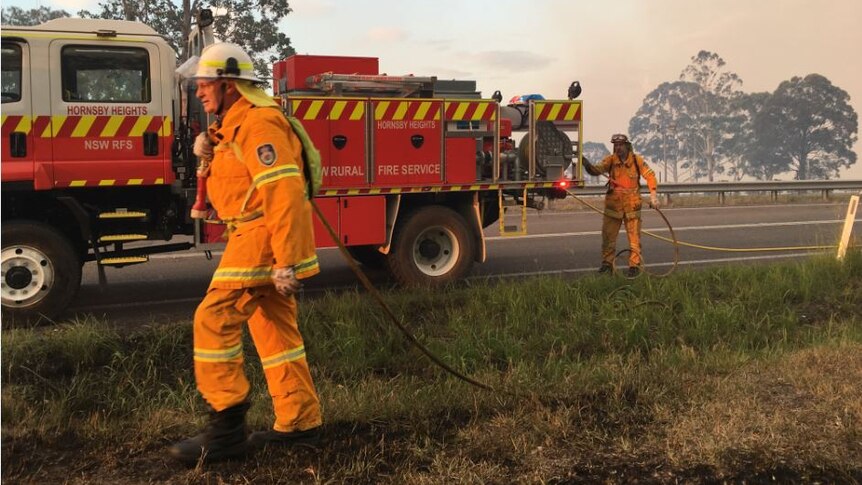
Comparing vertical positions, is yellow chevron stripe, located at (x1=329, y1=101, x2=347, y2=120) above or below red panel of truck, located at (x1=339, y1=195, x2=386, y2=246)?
above

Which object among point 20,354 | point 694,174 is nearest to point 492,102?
point 20,354

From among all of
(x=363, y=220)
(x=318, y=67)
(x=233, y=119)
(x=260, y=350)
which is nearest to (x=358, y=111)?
(x=318, y=67)

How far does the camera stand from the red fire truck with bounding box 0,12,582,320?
628 centimetres

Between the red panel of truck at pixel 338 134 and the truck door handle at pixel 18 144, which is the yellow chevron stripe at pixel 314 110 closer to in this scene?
the red panel of truck at pixel 338 134

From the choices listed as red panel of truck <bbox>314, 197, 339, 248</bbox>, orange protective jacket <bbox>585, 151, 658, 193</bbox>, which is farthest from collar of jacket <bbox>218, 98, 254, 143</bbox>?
orange protective jacket <bbox>585, 151, 658, 193</bbox>

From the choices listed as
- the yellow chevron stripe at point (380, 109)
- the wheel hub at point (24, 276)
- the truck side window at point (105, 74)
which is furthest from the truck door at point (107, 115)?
the yellow chevron stripe at point (380, 109)

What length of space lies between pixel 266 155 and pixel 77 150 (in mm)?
4046

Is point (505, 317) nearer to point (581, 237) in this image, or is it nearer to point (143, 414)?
point (143, 414)

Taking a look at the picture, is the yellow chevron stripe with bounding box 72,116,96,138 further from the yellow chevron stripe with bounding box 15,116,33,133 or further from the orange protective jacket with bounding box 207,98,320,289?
the orange protective jacket with bounding box 207,98,320,289

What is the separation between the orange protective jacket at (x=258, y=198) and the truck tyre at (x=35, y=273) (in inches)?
144

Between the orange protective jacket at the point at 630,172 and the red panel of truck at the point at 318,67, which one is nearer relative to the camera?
the red panel of truck at the point at 318,67

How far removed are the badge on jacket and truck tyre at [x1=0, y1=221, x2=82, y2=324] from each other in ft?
12.8

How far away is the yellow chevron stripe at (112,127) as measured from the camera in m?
6.52

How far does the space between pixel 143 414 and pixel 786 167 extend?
220 feet
